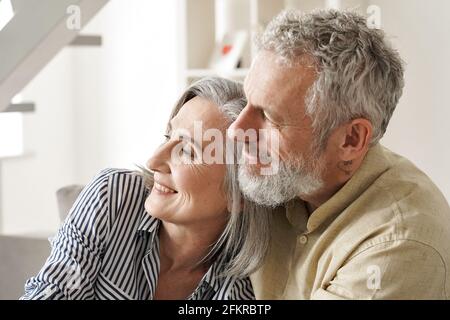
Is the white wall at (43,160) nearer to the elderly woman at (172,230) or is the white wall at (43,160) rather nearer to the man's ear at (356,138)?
the elderly woman at (172,230)

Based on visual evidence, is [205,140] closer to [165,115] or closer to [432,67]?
[432,67]

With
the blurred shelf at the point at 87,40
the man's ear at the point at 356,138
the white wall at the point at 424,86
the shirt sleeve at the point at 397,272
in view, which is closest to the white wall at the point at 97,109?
the white wall at the point at 424,86

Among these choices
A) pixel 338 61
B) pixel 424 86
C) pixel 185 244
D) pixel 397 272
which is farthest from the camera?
pixel 424 86

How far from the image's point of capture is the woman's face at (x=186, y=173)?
156cm

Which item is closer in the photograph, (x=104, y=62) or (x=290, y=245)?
(x=290, y=245)

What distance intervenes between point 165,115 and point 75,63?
0.83 metres

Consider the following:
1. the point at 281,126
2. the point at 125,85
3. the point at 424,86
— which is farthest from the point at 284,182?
the point at 125,85

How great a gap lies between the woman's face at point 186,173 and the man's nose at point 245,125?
11cm

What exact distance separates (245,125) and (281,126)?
7cm

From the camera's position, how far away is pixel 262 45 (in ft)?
4.87

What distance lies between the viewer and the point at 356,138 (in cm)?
149

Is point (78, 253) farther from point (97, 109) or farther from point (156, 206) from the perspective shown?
point (97, 109)
